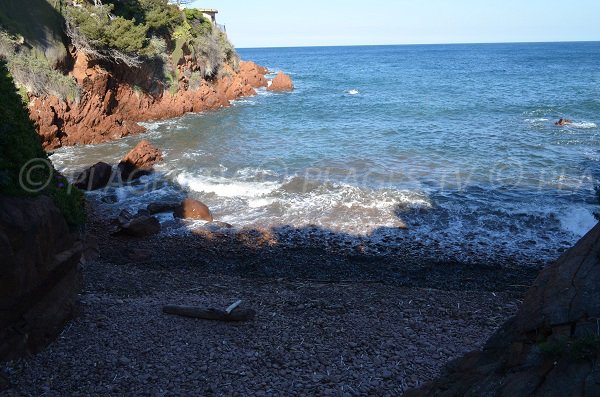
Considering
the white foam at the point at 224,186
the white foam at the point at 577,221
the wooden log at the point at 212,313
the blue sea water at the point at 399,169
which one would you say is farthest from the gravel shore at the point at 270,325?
the white foam at the point at 224,186

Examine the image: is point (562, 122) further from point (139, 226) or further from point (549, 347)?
point (549, 347)

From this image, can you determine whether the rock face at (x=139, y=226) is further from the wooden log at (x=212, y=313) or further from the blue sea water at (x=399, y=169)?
the wooden log at (x=212, y=313)

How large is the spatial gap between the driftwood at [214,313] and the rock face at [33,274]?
1.72 m

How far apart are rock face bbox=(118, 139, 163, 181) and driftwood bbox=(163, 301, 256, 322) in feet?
39.7

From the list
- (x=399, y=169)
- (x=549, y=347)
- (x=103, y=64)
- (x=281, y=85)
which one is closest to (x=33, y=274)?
(x=549, y=347)

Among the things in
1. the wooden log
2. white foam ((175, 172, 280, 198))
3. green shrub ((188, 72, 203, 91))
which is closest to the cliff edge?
green shrub ((188, 72, 203, 91))

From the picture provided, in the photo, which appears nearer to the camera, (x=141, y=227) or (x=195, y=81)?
(x=141, y=227)

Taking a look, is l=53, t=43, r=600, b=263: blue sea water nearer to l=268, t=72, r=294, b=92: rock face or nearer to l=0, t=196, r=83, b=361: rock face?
l=0, t=196, r=83, b=361: rock face

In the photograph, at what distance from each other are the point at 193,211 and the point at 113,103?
55.2 ft

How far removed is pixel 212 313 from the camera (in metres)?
8.38

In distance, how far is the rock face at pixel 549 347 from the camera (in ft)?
12.7

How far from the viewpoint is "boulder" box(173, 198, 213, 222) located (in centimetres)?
1554

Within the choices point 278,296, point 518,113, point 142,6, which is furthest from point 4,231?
point 518,113

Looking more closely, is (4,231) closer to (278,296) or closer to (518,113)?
(278,296)
